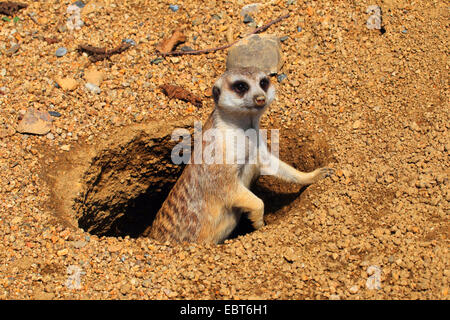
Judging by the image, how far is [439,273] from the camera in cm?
337

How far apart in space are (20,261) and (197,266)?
4.17 ft

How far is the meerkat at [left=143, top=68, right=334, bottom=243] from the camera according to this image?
3908 millimetres

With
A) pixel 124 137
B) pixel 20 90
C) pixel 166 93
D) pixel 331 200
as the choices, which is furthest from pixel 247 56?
pixel 20 90

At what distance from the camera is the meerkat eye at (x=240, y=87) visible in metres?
3.86

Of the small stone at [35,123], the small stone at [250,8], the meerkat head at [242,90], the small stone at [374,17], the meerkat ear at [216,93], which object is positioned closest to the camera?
the meerkat head at [242,90]

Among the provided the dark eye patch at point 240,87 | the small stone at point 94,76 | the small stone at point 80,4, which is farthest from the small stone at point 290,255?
the small stone at point 80,4

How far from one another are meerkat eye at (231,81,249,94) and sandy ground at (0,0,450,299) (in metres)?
1.06

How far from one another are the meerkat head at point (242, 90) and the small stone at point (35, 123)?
5.99 ft

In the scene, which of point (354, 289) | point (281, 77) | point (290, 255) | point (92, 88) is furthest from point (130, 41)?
point (354, 289)

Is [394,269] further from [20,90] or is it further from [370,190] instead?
[20,90]

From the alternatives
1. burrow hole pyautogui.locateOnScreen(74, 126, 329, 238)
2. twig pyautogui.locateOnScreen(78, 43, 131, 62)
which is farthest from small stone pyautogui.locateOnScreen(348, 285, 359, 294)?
twig pyautogui.locateOnScreen(78, 43, 131, 62)

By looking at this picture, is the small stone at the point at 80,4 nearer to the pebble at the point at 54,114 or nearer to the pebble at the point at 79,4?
the pebble at the point at 79,4

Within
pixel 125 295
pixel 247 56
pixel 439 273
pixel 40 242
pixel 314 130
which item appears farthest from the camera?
pixel 247 56

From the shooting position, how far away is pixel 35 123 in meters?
4.86
